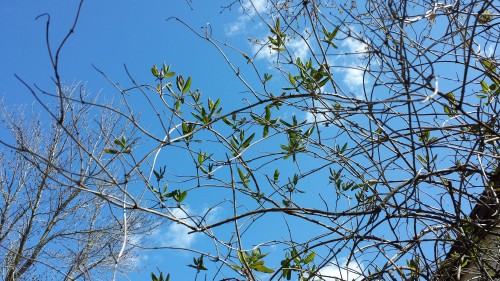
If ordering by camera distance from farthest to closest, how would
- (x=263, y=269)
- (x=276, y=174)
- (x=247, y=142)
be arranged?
(x=276, y=174) < (x=247, y=142) < (x=263, y=269)

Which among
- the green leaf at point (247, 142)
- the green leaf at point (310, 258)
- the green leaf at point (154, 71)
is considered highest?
the green leaf at point (154, 71)

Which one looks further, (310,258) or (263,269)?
(310,258)

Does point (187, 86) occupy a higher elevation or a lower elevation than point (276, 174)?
higher

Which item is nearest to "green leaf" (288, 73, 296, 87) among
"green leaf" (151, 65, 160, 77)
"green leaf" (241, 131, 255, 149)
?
"green leaf" (241, 131, 255, 149)

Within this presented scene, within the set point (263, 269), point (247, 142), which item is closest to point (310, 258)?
point (263, 269)

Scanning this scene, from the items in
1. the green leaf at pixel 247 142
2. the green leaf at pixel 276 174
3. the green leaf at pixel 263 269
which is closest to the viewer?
the green leaf at pixel 263 269

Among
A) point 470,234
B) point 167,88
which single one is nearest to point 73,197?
point 167,88

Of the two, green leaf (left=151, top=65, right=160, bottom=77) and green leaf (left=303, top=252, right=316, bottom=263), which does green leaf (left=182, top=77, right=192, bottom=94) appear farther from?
green leaf (left=303, top=252, right=316, bottom=263)

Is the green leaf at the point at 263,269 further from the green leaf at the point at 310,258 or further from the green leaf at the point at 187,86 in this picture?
the green leaf at the point at 187,86

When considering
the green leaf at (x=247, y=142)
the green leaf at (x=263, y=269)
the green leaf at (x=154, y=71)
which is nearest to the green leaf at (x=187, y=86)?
the green leaf at (x=154, y=71)

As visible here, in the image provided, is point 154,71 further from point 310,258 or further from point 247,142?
point 310,258

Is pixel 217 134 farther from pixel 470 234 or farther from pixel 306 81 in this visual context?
pixel 470 234

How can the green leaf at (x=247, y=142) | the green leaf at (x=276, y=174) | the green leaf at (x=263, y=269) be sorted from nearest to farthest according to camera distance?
the green leaf at (x=263, y=269) → the green leaf at (x=247, y=142) → the green leaf at (x=276, y=174)

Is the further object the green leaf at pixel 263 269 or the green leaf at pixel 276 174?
the green leaf at pixel 276 174
